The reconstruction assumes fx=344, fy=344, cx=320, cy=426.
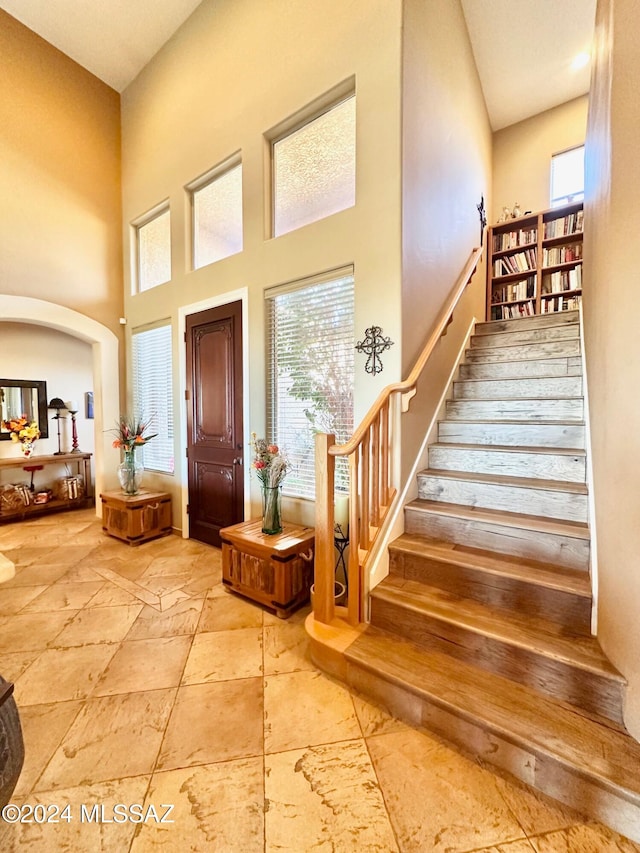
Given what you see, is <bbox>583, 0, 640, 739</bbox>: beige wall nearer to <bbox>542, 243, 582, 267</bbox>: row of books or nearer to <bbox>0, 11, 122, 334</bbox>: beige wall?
<bbox>542, 243, 582, 267</bbox>: row of books

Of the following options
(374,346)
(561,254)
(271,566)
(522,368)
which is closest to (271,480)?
(271,566)

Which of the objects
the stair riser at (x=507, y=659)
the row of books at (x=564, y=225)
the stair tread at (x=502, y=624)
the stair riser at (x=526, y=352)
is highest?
the row of books at (x=564, y=225)

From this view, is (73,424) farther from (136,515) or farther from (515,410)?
(515,410)

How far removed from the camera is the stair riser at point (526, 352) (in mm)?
2879

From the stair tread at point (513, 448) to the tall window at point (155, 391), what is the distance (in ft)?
9.57

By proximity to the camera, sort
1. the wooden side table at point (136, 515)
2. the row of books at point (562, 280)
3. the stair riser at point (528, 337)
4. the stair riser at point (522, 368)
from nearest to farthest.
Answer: the stair riser at point (522, 368), the stair riser at point (528, 337), the wooden side table at point (136, 515), the row of books at point (562, 280)

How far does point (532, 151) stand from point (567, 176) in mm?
588

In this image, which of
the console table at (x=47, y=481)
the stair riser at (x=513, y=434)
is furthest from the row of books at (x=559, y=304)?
the console table at (x=47, y=481)

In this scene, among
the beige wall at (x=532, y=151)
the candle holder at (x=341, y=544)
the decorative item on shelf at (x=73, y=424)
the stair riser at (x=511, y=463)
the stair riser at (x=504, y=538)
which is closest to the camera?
the stair riser at (x=504, y=538)

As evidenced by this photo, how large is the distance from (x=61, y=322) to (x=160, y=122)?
2.49 metres

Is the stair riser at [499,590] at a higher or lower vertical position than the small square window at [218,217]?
lower

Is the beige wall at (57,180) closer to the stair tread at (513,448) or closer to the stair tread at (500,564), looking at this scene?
the stair tread at (513,448)

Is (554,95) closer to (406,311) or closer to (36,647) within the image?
(406,311)

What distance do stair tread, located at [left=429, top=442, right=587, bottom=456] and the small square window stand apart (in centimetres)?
261
